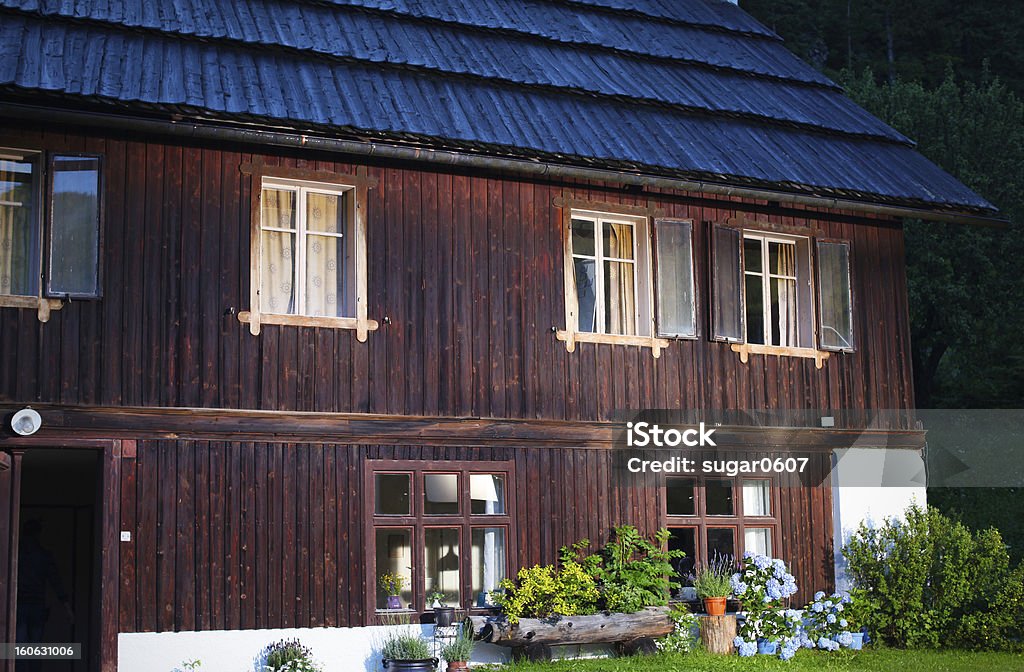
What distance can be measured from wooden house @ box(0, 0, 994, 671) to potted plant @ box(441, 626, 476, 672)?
65 centimetres

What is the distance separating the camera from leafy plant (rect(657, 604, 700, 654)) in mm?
15344

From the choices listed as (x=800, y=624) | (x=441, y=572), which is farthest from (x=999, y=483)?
(x=441, y=572)

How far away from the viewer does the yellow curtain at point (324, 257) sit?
47.2 ft

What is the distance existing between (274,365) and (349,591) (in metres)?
2.40

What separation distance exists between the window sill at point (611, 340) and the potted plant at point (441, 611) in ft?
10.6

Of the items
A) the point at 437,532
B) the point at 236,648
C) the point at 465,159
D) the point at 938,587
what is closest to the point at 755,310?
the point at 938,587

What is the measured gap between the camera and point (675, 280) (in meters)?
16.4

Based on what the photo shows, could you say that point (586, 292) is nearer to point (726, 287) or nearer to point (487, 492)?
point (726, 287)

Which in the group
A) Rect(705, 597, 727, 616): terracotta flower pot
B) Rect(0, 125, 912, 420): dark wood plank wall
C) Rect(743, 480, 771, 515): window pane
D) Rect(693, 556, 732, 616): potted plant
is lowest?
Rect(705, 597, 727, 616): terracotta flower pot

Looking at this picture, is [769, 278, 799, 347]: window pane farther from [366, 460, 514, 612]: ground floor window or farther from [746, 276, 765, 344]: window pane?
[366, 460, 514, 612]: ground floor window

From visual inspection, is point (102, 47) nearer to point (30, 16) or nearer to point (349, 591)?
point (30, 16)

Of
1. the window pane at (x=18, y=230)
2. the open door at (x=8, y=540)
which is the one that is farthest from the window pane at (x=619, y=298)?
the open door at (x=8, y=540)

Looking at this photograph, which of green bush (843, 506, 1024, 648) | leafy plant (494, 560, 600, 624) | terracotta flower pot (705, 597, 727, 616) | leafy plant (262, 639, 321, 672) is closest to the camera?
leafy plant (262, 639, 321, 672)

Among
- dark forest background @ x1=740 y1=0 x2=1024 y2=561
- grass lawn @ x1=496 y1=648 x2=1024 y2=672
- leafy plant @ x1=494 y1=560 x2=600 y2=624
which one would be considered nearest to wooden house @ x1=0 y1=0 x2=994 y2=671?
leafy plant @ x1=494 y1=560 x2=600 y2=624
